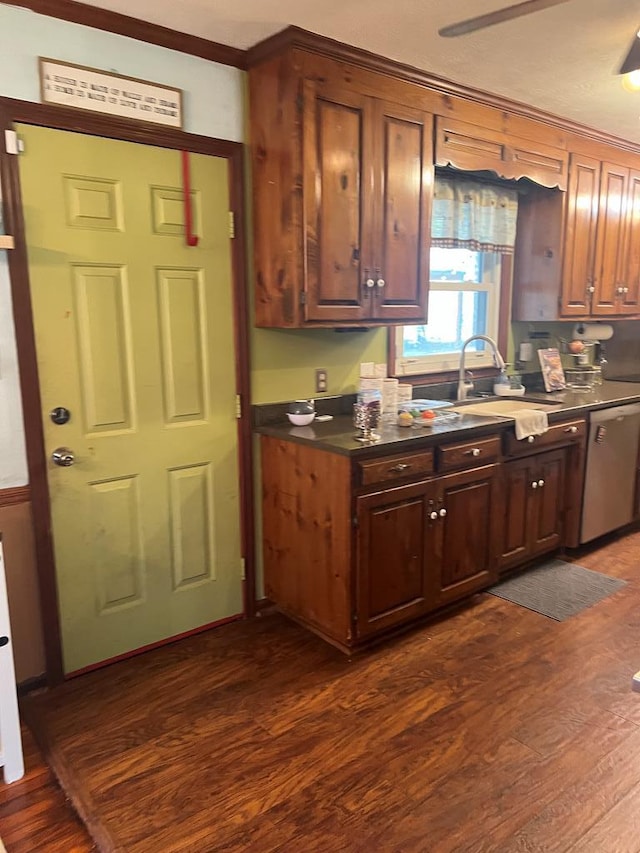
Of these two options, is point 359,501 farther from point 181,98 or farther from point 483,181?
point 483,181

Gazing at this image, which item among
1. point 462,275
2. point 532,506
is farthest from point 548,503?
point 462,275

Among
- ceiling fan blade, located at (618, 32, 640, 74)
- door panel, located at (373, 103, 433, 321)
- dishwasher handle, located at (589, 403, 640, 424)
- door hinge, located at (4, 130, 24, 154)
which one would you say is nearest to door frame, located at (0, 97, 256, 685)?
door hinge, located at (4, 130, 24, 154)

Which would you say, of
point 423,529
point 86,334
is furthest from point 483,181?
point 86,334

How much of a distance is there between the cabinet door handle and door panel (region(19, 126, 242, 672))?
74cm

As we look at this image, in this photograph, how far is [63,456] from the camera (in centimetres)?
233

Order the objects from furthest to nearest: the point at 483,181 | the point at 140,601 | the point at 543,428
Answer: the point at 483,181 → the point at 543,428 → the point at 140,601

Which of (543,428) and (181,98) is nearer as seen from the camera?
(181,98)

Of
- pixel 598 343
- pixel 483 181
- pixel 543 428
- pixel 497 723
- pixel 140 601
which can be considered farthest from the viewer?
pixel 598 343

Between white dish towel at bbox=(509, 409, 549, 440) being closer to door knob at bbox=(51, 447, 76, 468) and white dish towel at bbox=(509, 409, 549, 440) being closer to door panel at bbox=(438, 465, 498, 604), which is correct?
door panel at bbox=(438, 465, 498, 604)

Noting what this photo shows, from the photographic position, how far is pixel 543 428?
3146 mm

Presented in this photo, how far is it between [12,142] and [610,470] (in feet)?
11.3

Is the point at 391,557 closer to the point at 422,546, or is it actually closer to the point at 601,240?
the point at 422,546

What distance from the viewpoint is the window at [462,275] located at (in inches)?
132

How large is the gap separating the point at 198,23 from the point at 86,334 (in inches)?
48.3
